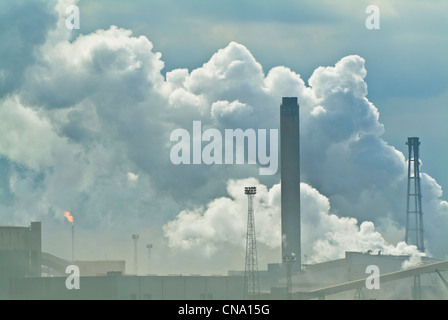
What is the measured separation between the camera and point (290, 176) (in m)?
173

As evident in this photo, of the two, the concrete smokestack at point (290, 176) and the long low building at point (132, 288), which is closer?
the long low building at point (132, 288)

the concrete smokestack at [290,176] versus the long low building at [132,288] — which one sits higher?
the concrete smokestack at [290,176]

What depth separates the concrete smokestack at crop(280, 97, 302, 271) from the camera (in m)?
172

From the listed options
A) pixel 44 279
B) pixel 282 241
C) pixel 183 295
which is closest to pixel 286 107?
pixel 282 241

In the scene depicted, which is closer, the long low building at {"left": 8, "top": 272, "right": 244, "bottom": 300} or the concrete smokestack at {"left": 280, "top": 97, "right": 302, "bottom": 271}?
the long low building at {"left": 8, "top": 272, "right": 244, "bottom": 300}

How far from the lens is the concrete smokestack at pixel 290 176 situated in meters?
172

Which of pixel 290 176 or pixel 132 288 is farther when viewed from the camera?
pixel 290 176

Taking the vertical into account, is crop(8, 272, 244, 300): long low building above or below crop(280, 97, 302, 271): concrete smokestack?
below

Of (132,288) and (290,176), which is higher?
(290,176)
